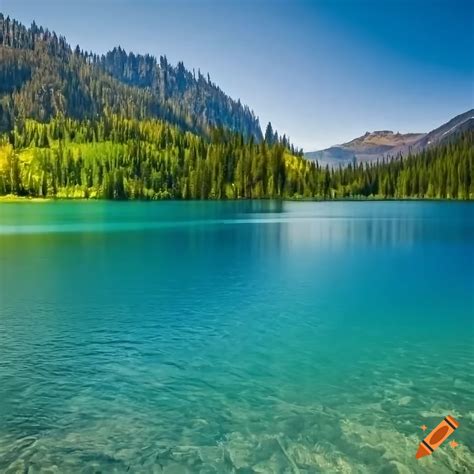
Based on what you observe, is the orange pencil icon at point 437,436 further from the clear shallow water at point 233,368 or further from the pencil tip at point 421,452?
the clear shallow water at point 233,368

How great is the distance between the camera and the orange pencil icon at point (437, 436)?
1086cm

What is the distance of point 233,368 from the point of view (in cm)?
1583

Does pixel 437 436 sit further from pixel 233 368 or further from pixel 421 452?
pixel 233 368

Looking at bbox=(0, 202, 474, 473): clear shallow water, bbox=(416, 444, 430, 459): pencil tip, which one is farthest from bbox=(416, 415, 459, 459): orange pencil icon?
bbox=(0, 202, 474, 473): clear shallow water

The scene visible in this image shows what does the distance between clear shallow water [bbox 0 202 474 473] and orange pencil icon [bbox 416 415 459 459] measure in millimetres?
198

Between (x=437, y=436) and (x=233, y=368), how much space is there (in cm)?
655

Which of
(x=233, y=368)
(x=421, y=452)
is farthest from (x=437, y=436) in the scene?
(x=233, y=368)

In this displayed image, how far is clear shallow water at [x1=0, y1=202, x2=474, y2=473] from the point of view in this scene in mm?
10836

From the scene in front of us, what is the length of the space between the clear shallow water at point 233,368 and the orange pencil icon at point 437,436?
0.20 meters

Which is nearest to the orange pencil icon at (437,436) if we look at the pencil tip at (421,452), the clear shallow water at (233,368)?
the pencil tip at (421,452)

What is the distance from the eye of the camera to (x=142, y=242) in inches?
2041

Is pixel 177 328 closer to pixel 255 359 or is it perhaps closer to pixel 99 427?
pixel 255 359

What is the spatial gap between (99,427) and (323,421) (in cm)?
548

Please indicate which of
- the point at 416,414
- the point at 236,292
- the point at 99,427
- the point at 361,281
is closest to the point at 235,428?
the point at 99,427
